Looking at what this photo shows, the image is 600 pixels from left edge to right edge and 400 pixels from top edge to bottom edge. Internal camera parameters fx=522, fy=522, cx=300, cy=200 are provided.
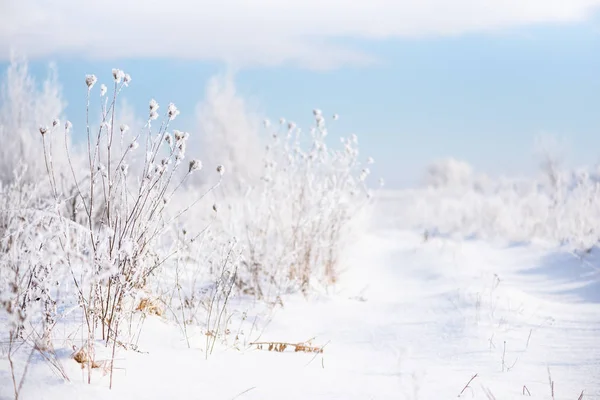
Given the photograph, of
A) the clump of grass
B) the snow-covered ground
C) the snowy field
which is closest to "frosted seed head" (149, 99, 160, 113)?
the snowy field

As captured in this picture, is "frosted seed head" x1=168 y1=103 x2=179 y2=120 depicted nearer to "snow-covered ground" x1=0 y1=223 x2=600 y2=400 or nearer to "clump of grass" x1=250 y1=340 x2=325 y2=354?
"snow-covered ground" x1=0 y1=223 x2=600 y2=400

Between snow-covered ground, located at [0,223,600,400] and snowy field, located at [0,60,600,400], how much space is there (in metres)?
0.01

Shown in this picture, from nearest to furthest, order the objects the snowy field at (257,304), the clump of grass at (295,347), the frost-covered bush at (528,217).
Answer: the snowy field at (257,304), the clump of grass at (295,347), the frost-covered bush at (528,217)

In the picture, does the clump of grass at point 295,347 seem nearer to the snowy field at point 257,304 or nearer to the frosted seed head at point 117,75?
the snowy field at point 257,304

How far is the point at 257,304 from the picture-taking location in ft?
13.6

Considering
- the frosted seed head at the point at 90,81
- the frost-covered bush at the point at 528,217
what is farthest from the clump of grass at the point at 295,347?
the frost-covered bush at the point at 528,217

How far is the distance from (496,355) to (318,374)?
1224 mm

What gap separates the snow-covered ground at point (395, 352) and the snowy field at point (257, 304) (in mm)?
12

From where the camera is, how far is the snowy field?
199 centimetres

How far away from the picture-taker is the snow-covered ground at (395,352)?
1.99 meters

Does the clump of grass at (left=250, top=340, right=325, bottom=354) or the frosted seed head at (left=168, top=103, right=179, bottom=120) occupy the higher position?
the frosted seed head at (left=168, top=103, right=179, bottom=120)

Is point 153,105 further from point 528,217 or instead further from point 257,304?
point 528,217

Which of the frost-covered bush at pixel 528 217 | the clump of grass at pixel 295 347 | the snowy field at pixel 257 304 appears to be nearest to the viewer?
the snowy field at pixel 257 304

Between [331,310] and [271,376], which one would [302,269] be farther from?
[271,376]
